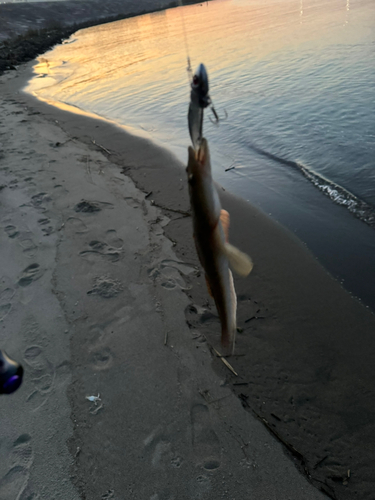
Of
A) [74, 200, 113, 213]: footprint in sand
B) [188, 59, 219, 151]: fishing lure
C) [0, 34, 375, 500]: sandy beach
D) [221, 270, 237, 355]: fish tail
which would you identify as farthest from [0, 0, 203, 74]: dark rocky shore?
[221, 270, 237, 355]: fish tail

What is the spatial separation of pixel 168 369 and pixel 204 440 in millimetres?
799

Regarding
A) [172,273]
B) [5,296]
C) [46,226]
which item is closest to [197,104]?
[172,273]

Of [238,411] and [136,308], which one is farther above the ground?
[136,308]

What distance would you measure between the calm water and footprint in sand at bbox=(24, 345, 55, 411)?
347 cm

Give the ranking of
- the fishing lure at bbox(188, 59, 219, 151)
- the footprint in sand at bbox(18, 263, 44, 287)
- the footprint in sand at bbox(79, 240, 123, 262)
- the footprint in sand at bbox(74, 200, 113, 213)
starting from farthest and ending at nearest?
the footprint in sand at bbox(74, 200, 113, 213) < the footprint in sand at bbox(79, 240, 123, 262) < the footprint in sand at bbox(18, 263, 44, 287) < the fishing lure at bbox(188, 59, 219, 151)

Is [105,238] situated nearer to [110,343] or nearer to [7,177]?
[110,343]

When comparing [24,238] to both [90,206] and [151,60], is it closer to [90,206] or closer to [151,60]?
[90,206]

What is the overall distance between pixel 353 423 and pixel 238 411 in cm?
103

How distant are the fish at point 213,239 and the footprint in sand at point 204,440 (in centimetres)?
181

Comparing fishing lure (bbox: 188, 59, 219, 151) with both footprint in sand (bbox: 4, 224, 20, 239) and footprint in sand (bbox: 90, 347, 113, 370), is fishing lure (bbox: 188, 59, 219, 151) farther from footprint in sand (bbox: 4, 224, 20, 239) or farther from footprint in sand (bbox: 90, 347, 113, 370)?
footprint in sand (bbox: 4, 224, 20, 239)

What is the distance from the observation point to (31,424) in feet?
10.0

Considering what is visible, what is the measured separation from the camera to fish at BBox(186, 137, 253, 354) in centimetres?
106

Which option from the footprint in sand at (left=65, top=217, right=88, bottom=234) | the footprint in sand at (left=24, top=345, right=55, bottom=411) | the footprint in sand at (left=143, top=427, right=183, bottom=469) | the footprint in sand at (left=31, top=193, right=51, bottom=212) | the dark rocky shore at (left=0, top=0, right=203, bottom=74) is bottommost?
the footprint in sand at (left=143, top=427, right=183, bottom=469)

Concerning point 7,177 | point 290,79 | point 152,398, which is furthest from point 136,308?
point 290,79
